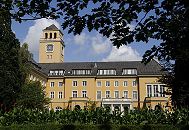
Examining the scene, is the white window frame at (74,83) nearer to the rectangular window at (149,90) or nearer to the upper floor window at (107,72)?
the upper floor window at (107,72)

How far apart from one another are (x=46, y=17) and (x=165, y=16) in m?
1.89

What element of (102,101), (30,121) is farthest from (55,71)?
(30,121)

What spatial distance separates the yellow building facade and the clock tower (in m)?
20.0

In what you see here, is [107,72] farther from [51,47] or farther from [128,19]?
[128,19]

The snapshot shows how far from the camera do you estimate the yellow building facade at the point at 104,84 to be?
7256 cm

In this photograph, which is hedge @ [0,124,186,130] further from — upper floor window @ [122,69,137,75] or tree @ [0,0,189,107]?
upper floor window @ [122,69,137,75]

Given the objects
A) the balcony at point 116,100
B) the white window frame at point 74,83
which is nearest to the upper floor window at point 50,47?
the white window frame at point 74,83

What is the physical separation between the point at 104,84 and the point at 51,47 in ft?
104

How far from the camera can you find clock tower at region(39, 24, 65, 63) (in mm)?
100125

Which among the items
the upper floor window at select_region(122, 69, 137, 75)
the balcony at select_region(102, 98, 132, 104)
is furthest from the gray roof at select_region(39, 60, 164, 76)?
the balcony at select_region(102, 98, 132, 104)

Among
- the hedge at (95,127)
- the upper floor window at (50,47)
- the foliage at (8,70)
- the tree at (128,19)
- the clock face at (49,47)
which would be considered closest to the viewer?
the tree at (128,19)

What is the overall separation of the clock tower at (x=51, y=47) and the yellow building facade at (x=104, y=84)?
20.0 meters

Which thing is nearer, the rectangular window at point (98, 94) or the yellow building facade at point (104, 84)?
the yellow building facade at point (104, 84)

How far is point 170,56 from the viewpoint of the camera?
18.2 feet
